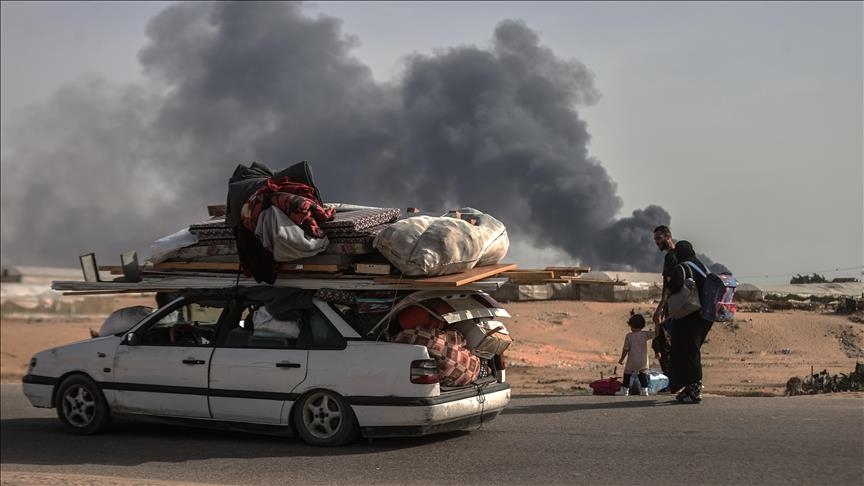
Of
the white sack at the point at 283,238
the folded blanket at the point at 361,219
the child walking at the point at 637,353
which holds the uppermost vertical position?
the folded blanket at the point at 361,219

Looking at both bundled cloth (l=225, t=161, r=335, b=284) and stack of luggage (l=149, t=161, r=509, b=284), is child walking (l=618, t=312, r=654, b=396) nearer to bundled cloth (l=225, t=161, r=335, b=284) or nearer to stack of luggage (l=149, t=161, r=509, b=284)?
stack of luggage (l=149, t=161, r=509, b=284)

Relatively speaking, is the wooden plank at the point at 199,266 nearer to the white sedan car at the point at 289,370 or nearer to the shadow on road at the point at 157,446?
the white sedan car at the point at 289,370

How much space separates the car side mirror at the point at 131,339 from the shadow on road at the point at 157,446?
3.09ft

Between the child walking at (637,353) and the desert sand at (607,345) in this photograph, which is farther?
the desert sand at (607,345)

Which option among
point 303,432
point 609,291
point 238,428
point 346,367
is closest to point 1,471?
point 238,428

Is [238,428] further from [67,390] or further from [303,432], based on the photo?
[67,390]

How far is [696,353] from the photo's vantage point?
32.4 ft

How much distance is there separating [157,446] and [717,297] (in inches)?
221

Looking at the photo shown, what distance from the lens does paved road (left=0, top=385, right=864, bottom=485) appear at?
23.3 ft

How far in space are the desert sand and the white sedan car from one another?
5.31m

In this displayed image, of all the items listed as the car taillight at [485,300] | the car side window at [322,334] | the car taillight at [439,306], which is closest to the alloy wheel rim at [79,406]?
the car side window at [322,334]

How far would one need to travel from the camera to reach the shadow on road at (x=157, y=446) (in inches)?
329

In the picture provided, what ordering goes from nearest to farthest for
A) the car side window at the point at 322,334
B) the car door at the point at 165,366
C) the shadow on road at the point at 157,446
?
1. the car side window at the point at 322,334
2. the shadow on road at the point at 157,446
3. the car door at the point at 165,366

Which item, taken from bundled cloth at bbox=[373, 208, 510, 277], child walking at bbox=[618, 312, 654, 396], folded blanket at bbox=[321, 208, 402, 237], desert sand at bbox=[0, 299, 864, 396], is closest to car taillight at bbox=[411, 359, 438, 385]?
bundled cloth at bbox=[373, 208, 510, 277]
